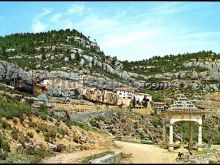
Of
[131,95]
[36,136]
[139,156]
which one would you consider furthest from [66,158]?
[131,95]

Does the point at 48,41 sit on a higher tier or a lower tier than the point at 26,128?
higher

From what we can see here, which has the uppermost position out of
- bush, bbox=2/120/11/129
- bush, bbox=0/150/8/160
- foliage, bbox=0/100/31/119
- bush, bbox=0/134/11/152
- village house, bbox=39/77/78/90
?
village house, bbox=39/77/78/90

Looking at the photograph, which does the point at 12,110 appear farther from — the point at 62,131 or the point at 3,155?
the point at 3,155

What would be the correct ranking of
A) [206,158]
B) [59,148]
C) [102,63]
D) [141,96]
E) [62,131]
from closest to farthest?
[59,148] < [206,158] < [62,131] < [141,96] < [102,63]

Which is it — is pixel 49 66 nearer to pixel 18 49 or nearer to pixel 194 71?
pixel 18 49

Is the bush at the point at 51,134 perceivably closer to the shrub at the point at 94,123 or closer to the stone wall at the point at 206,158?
the stone wall at the point at 206,158

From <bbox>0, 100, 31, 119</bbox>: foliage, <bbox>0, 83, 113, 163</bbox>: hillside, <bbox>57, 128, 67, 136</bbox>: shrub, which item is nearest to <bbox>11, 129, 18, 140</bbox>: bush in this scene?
<bbox>0, 83, 113, 163</bbox>: hillside

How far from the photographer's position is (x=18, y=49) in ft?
479

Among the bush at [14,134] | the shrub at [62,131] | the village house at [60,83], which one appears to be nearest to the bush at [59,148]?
the bush at [14,134]

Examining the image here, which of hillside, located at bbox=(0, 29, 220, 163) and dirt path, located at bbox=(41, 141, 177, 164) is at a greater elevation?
hillside, located at bbox=(0, 29, 220, 163)

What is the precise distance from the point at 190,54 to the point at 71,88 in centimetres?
8813

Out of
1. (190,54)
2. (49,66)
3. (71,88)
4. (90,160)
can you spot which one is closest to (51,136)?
(90,160)

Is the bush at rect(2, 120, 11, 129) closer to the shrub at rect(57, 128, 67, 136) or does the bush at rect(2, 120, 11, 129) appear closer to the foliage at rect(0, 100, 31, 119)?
the foliage at rect(0, 100, 31, 119)

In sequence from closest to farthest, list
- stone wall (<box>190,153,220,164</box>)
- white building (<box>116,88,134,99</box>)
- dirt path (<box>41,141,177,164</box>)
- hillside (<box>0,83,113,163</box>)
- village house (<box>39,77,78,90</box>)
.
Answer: dirt path (<box>41,141,177,164</box>) → hillside (<box>0,83,113,163</box>) → stone wall (<box>190,153,220,164</box>) → village house (<box>39,77,78,90</box>) → white building (<box>116,88,134,99</box>)
